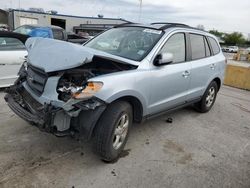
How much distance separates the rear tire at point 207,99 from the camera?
5.55 meters

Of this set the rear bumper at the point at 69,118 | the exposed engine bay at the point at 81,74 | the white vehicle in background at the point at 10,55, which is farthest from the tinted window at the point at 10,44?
the exposed engine bay at the point at 81,74

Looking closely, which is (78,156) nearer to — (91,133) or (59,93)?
(91,133)

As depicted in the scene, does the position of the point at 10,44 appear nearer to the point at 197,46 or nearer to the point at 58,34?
the point at 58,34

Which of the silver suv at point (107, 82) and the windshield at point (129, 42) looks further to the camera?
the windshield at point (129, 42)

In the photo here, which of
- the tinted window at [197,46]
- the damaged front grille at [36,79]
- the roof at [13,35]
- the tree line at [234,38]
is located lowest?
the tree line at [234,38]

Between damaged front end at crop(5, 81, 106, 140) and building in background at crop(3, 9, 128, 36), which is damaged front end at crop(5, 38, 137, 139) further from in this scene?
building in background at crop(3, 9, 128, 36)

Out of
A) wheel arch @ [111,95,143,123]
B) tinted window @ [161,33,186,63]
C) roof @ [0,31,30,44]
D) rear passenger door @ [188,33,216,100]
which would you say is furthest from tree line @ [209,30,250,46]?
wheel arch @ [111,95,143,123]

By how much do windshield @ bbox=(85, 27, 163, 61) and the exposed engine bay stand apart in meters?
0.49

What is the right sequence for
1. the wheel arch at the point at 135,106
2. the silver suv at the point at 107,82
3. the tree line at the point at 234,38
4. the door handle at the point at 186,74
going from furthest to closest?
the tree line at the point at 234,38 < the door handle at the point at 186,74 < the wheel arch at the point at 135,106 < the silver suv at the point at 107,82

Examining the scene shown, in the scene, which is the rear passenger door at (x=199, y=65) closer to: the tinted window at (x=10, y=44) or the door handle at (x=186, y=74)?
the door handle at (x=186, y=74)

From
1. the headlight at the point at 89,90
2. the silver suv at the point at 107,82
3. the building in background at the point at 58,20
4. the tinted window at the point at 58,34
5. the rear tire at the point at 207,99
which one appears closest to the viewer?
the headlight at the point at 89,90

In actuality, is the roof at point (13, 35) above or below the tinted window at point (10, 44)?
above

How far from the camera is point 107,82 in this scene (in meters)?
3.02

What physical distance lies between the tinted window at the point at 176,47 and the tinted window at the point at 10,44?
386 centimetres
